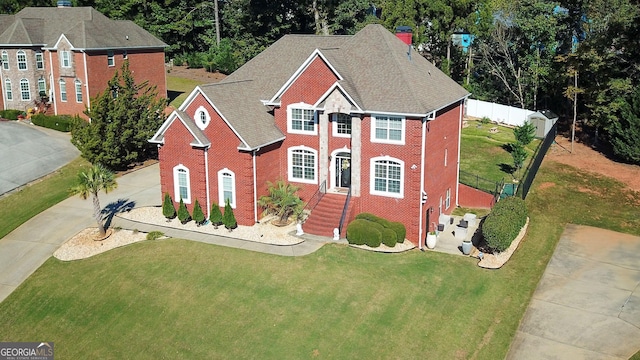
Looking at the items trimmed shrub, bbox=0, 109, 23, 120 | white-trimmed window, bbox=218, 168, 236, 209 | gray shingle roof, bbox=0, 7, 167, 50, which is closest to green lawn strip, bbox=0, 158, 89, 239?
white-trimmed window, bbox=218, 168, 236, 209

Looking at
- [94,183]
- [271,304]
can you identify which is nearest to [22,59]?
[94,183]

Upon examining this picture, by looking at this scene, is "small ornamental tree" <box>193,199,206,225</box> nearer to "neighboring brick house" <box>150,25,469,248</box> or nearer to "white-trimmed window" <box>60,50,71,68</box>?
"neighboring brick house" <box>150,25,469,248</box>

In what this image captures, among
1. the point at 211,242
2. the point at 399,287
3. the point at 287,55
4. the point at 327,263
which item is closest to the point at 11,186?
the point at 211,242

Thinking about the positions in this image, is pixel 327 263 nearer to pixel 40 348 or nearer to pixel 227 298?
pixel 227 298

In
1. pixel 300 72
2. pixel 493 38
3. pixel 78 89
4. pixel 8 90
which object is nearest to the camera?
pixel 300 72

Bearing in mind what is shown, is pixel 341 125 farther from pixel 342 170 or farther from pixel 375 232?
pixel 375 232

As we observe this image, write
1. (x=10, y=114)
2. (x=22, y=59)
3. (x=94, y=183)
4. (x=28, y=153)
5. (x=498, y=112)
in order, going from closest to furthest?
(x=94, y=183)
(x=28, y=153)
(x=10, y=114)
(x=22, y=59)
(x=498, y=112)

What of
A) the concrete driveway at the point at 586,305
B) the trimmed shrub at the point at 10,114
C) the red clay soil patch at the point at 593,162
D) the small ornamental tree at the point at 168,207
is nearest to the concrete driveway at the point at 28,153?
the trimmed shrub at the point at 10,114
